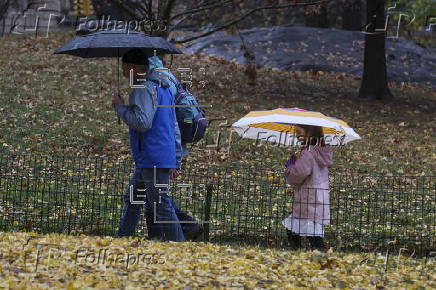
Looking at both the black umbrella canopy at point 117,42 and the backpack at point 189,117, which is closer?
the black umbrella canopy at point 117,42

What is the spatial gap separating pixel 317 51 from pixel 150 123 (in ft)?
60.3

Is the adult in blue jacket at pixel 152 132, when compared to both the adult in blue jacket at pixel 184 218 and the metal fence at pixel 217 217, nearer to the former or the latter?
the adult in blue jacket at pixel 184 218

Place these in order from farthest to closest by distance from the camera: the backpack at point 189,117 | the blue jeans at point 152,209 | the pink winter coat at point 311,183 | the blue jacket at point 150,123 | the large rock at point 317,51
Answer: the large rock at point 317,51
the pink winter coat at point 311,183
the backpack at point 189,117
the blue jeans at point 152,209
the blue jacket at point 150,123

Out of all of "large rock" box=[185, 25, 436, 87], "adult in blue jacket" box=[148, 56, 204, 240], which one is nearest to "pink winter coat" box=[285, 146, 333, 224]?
"adult in blue jacket" box=[148, 56, 204, 240]

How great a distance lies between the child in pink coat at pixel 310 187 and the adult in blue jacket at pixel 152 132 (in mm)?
1228

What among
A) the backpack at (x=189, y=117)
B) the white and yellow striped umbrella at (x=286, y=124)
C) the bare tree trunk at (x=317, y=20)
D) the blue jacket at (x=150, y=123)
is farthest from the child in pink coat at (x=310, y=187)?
the bare tree trunk at (x=317, y=20)

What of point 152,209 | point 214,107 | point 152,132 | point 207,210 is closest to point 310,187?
point 207,210

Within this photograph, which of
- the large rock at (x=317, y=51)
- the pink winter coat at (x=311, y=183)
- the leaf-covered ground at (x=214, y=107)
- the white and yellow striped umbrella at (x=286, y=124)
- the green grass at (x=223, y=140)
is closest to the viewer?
the white and yellow striped umbrella at (x=286, y=124)

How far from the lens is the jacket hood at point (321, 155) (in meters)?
8.48

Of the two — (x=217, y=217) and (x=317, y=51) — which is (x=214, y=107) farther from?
(x=217, y=217)

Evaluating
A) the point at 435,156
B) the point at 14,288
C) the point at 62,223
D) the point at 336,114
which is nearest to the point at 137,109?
the point at 62,223

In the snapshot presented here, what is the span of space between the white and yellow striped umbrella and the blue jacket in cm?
91

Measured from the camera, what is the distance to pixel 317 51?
83.7 ft

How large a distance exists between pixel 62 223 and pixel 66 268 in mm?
2415
